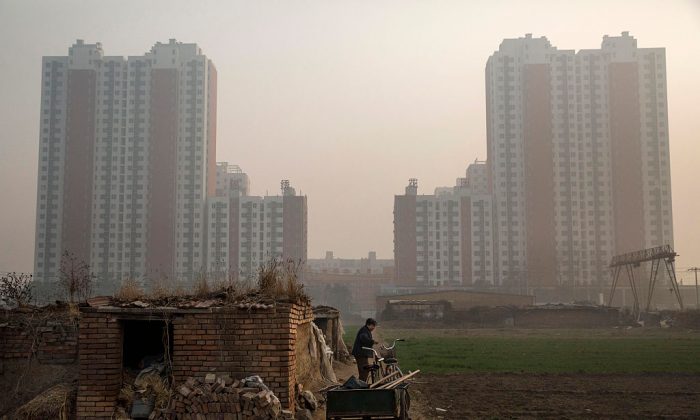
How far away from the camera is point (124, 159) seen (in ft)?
382

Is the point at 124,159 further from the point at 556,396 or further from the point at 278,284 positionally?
the point at 278,284

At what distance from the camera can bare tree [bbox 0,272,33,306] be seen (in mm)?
13781

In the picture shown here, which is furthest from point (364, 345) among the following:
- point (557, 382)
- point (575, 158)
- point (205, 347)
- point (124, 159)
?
point (575, 158)

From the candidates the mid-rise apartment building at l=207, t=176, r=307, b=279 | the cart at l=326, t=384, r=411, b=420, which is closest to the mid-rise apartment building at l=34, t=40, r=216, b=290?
the mid-rise apartment building at l=207, t=176, r=307, b=279

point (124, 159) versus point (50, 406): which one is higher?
point (124, 159)

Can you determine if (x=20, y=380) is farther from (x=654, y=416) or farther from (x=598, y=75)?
(x=598, y=75)

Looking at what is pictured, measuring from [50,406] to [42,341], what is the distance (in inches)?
51.9

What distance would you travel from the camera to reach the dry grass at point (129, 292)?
12398 millimetres

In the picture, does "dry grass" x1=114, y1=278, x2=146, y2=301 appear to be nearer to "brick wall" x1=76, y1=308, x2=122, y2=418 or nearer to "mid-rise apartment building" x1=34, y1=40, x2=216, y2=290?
"brick wall" x1=76, y1=308, x2=122, y2=418

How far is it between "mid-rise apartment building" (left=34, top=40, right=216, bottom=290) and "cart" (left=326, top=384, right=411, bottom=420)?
105781mm

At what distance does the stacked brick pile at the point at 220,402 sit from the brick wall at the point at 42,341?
7.25 feet

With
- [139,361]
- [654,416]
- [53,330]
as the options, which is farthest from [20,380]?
[654,416]

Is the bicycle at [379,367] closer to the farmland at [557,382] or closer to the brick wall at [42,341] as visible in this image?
the farmland at [557,382]

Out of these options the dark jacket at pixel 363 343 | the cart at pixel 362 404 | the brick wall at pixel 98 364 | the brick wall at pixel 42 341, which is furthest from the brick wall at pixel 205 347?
the dark jacket at pixel 363 343
